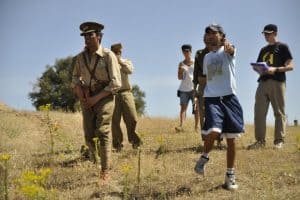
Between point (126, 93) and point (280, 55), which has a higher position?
point (280, 55)

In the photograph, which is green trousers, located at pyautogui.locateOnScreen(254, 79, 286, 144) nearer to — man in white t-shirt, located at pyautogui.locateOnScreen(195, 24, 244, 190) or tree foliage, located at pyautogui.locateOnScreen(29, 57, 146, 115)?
man in white t-shirt, located at pyautogui.locateOnScreen(195, 24, 244, 190)

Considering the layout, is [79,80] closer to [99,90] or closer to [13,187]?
[99,90]

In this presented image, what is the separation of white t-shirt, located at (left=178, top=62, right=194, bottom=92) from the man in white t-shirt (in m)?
5.32

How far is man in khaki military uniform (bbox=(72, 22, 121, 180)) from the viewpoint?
21.3 ft

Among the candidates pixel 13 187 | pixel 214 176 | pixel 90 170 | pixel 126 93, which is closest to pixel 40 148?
pixel 126 93

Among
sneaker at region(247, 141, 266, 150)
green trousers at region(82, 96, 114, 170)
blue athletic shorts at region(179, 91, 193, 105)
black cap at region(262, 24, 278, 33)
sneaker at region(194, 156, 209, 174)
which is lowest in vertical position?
sneaker at region(194, 156, 209, 174)

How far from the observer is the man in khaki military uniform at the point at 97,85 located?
256 inches

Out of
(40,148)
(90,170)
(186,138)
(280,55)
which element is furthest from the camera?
(186,138)

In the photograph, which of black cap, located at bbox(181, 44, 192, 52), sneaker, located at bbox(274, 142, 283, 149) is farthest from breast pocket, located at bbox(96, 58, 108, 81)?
black cap, located at bbox(181, 44, 192, 52)

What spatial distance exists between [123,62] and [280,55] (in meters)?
2.67

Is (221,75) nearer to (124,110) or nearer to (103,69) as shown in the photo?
(103,69)

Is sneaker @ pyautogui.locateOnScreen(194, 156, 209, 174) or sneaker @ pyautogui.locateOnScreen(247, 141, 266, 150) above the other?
sneaker @ pyautogui.locateOnScreen(247, 141, 266, 150)

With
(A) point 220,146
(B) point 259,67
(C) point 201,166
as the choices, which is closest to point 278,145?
(A) point 220,146

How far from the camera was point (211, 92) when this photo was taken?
19.8 feet
